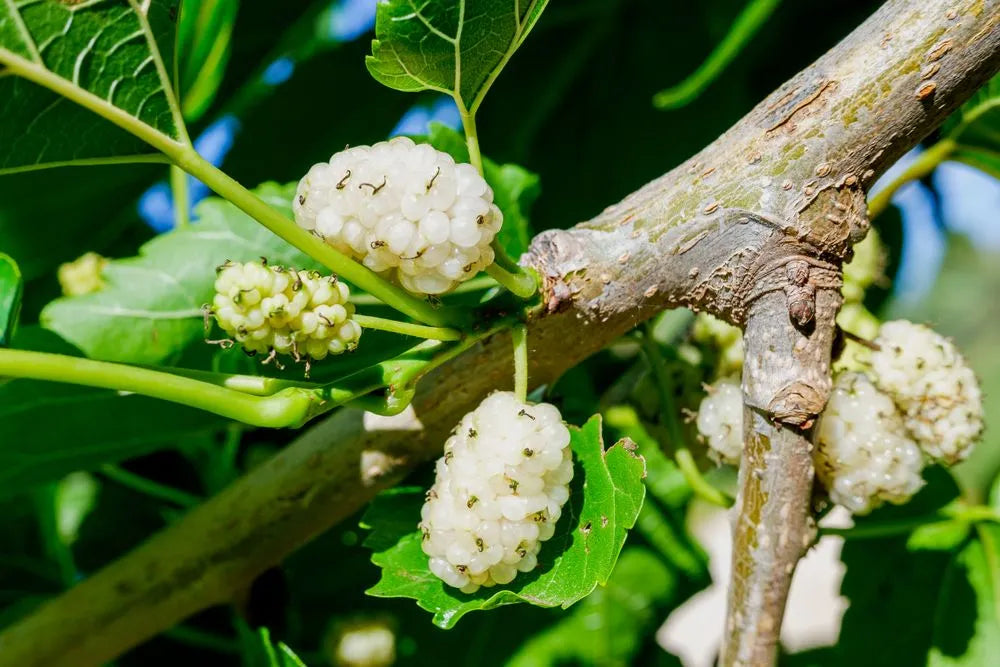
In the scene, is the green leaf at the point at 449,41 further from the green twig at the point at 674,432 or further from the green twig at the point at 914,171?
the green twig at the point at 914,171

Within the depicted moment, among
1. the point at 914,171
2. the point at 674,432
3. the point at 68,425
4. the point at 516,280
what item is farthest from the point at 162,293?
the point at 914,171

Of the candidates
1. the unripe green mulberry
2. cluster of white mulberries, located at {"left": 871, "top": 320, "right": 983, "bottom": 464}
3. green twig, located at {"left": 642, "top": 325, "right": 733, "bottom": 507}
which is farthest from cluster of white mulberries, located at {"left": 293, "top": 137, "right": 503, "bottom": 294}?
the unripe green mulberry

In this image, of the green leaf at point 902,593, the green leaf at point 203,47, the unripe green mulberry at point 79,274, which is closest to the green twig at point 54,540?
the unripe green mulberry at point 79,274

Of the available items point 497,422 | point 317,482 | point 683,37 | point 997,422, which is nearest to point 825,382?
point 497,422

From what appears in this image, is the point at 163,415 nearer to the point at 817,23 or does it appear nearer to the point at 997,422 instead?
the point at 817,23

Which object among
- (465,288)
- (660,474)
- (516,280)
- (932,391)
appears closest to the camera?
(516,280)

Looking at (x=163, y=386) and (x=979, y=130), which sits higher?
(x=979, y=130)

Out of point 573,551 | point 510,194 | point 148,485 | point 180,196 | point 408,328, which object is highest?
point 180,196

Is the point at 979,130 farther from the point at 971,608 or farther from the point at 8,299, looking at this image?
the point at 8,299
